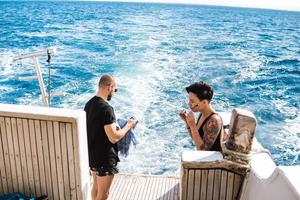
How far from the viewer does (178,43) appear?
1973 cm

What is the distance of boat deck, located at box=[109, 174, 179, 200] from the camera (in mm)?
4113

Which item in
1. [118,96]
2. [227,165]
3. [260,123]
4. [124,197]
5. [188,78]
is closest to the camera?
[227,165]

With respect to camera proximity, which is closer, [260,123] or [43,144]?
[43,144]

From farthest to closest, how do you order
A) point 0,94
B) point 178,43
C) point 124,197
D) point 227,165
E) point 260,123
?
point 178,43 → point 0,94 → point 260,123 → point 124,197 → point 227,165

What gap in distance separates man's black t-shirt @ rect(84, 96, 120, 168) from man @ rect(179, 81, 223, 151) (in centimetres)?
77

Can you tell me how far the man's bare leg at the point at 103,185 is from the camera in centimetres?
339

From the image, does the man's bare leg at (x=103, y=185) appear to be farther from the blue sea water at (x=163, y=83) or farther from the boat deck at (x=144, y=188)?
the blue sea water at (x=163, y=83)

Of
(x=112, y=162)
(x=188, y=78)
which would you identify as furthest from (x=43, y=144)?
(x=188, y=78)

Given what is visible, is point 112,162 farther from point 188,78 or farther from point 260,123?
point 188,78

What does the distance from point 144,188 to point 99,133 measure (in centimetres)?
141

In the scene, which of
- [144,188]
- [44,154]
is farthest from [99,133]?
[144,188]

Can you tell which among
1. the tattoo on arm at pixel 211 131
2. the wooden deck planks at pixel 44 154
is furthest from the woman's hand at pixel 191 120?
the wooden deck planks at pixel 44 154

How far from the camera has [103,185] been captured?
343 cm

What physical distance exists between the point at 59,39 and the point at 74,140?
62.3ft
